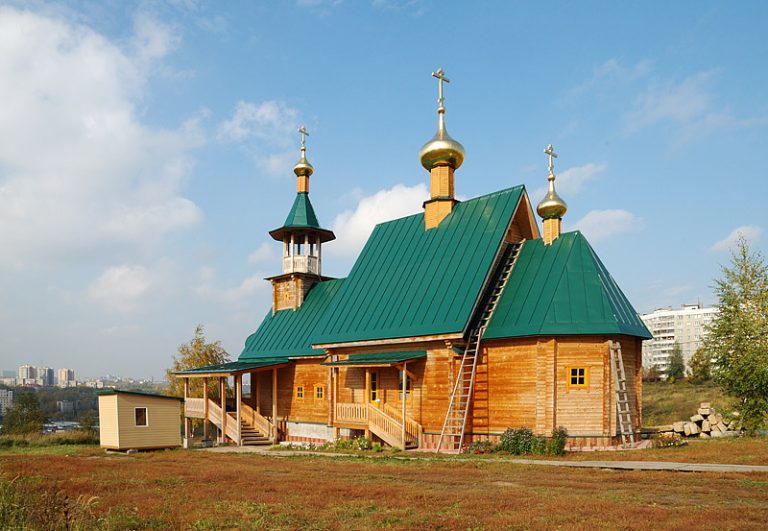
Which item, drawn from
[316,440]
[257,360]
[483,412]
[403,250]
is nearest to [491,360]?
[483,412]

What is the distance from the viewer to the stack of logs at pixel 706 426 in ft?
79.7

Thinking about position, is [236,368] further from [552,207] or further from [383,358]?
[552,207]

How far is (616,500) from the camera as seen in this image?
9820 mm

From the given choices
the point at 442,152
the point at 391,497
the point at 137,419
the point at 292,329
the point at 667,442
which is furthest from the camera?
the point at 292,329

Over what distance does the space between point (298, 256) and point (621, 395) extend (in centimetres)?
1781

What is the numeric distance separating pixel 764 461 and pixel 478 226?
12.1 metres

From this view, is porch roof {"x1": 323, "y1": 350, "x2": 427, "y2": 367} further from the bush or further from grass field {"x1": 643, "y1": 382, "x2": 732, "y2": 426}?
grass field {"x1": 643, "y1": 382, "x2": 732, "y2": 426}

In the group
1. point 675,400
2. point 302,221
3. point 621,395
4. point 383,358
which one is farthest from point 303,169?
point 675,400

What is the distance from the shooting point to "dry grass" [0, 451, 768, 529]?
859cm

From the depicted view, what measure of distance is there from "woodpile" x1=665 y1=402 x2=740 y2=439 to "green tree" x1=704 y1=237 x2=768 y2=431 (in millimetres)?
954

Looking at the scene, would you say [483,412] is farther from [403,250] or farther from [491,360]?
[403,250]

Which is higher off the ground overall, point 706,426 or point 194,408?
point 194,408

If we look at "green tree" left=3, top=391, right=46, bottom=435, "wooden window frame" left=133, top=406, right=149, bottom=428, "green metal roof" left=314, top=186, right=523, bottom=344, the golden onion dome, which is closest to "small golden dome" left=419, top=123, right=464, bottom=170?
"green metal roof" left=314, top=186, right=523, bottom=344

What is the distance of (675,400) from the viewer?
1588 inches
